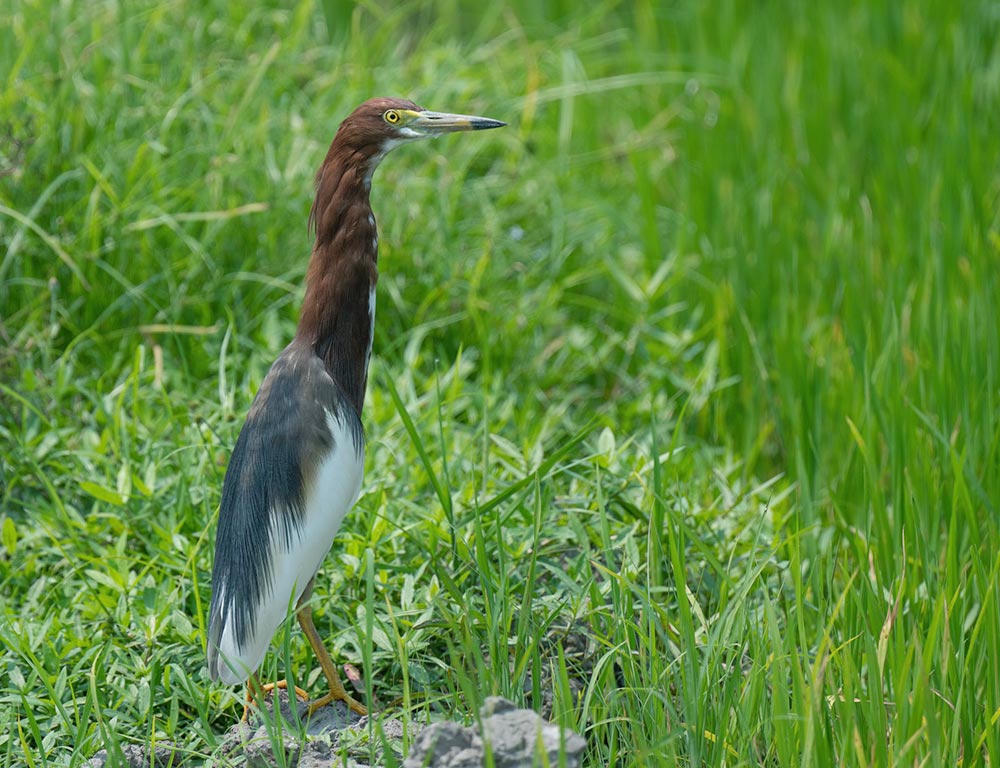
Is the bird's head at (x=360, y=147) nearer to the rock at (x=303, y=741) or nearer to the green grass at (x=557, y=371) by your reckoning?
the green grass at (x=557, y=371)

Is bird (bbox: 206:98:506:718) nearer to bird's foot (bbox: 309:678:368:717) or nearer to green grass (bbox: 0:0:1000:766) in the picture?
bird's foot (bbox: 309:678:368:717)

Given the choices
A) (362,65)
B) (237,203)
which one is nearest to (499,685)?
(237,203)

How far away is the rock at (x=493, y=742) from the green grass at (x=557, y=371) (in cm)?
9

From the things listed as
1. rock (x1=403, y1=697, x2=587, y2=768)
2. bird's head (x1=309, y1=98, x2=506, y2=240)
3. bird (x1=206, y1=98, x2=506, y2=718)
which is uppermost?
bird's head (x1=309, y1=98, x2=506, y2=240)

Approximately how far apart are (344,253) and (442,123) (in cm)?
35

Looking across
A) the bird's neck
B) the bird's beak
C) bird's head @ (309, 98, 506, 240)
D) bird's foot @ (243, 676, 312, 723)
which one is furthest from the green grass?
the bird's beak

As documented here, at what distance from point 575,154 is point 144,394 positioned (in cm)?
232

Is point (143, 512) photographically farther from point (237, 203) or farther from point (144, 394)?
point (237, 203)

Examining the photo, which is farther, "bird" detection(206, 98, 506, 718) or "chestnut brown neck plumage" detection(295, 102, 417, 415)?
"chestnut brown neck plumage" detection(295, 102, 417, 415)

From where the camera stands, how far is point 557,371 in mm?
3979

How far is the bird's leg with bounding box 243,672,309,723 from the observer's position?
229cm

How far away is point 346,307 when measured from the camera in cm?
263

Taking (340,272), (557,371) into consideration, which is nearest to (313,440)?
(340,272)

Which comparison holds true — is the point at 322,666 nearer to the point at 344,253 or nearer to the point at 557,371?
the point at 344,253
